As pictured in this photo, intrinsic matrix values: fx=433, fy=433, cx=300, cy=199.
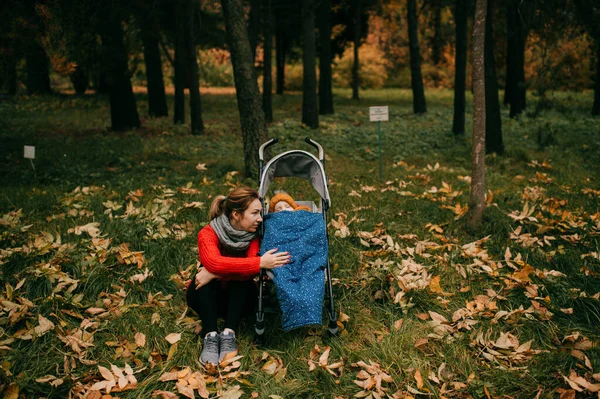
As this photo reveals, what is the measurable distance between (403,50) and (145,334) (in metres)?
35.4

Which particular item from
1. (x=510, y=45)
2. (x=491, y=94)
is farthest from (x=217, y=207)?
(x=510, y=45)

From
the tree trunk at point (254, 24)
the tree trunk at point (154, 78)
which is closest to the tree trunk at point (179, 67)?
the tree trunk at point (154, 78)

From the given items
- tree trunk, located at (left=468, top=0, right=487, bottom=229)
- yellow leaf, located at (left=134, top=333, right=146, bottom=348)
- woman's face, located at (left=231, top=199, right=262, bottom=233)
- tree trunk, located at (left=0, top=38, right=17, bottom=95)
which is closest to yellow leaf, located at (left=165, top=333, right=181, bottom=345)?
yellow leaf, located at (left=134, top=333, right=146, bottom=348)

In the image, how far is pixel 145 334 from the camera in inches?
130

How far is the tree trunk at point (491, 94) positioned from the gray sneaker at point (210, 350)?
719 cm

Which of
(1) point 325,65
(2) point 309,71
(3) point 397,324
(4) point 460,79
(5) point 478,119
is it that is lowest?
(3) point 397,324

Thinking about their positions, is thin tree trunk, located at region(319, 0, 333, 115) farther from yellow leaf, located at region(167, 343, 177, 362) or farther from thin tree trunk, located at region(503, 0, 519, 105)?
yellow leaf, located at region(167, 343, 177, 362)

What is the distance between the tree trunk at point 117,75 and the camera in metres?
10.3

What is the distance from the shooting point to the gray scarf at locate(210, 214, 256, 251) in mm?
3425

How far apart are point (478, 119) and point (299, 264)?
9.86ft

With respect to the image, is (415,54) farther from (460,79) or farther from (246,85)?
(246,85)

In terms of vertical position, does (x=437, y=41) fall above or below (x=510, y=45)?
above

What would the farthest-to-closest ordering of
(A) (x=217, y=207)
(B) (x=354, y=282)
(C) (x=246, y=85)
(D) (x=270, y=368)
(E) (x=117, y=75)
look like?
(E) (x=117, y=75)
(C) (x=246, y=85)
(B) (x=354, y=282)
(A) (x=217, y=207)
(D) (x=270, y=368)

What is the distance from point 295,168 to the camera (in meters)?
4.09
